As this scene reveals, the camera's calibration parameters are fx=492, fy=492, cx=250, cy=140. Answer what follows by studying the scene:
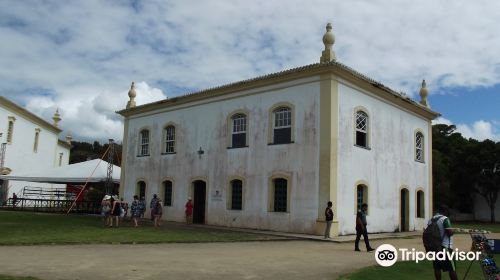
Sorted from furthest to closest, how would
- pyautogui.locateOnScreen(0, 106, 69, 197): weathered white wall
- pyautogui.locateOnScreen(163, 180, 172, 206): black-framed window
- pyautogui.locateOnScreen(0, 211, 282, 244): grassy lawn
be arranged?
pyautogui.locateOnScreen(0, 106, 69, 197): weathered white wall
pyautogui.locateOnScreen(163, 180, 172, 206): black-framed window
pyautogui.locateOnScreen(0, 211, 282, 244): grassy lawn

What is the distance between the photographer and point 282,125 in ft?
64.5

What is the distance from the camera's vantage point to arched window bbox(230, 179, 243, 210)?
816 inches

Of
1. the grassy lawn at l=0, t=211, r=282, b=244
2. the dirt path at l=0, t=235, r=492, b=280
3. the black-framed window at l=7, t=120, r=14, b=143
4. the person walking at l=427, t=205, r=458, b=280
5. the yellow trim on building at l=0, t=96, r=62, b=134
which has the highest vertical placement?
the yellow trim on building at l=0, t=96, r=62, b=134

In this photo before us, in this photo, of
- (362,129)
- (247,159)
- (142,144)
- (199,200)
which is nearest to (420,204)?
(362,129)

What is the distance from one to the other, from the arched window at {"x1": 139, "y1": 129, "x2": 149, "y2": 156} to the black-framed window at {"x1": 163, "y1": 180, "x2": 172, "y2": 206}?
257 centimetres

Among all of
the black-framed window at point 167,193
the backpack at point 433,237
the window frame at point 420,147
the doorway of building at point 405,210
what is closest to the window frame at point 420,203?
the doorway of building at point 405,210

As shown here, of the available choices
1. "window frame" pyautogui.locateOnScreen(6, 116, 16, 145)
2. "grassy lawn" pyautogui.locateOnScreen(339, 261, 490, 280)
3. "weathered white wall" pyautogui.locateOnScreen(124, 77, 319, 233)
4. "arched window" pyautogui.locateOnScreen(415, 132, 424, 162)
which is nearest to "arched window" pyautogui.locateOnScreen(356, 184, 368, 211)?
"weathered white wall" pyautogui.locateOnScreen(124, 77, 319, 233)

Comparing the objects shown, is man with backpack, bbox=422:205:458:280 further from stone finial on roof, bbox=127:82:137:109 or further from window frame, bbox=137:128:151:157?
stone finial on roof, bbox=127:82:137:109

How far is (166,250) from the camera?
482 inches

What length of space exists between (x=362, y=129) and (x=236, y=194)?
5.91 metres

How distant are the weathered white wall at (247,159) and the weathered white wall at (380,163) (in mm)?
1124

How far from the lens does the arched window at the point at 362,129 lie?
768 inches

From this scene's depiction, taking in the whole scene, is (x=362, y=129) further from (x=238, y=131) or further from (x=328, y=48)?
(x=238, y=131)

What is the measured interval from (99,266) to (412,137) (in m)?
17.3
